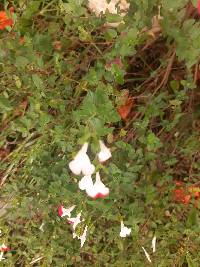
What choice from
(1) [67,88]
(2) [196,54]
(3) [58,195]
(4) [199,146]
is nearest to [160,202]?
(4) [199,146]

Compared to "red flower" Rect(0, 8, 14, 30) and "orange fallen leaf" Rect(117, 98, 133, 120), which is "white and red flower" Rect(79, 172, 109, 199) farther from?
"red flower" Rect(0, 8, 14, 30)

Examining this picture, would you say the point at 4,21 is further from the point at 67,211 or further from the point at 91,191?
the point at 91,191

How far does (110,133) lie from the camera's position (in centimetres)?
128

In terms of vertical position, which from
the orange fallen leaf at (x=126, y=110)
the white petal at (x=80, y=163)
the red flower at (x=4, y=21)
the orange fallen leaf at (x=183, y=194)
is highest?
the red flower at (x=4, y=21)

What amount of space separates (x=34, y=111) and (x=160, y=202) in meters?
0.57

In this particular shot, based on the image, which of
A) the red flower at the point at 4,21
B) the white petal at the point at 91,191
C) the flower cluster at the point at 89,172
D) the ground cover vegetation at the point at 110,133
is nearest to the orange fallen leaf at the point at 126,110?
the ground cover vegetation at the point at 110,133

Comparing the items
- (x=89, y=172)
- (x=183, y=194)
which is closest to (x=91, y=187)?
(x=89, y=172)

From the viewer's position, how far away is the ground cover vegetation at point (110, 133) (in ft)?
4.37

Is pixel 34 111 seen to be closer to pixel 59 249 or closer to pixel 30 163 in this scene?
pixel 30 163

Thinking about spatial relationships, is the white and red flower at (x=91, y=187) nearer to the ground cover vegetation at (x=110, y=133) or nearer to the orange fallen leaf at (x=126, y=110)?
the ground cover vegetation at (x=110, y=133)

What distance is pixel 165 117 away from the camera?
177 centimetres

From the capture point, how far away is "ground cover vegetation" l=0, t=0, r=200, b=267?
1.33 meters

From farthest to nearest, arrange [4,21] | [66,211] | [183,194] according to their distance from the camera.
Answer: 1. [4,21]
2. [183,194]
3. [66,211]

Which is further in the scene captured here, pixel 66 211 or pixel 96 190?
pixel 66 211
